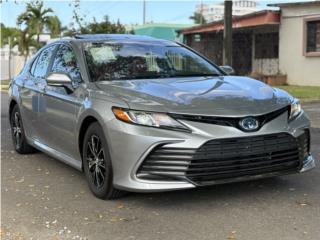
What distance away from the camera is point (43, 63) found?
24.7 feet

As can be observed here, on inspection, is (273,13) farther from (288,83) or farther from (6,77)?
(6,77)

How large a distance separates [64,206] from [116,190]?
0.51m

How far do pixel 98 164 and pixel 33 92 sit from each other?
219 centimetres

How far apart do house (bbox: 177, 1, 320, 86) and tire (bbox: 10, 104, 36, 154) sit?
52.6 ft

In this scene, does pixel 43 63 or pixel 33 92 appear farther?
pixel 43 63

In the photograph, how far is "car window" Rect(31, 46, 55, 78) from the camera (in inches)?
289

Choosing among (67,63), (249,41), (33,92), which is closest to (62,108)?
(67,63)

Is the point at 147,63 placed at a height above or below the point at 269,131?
above

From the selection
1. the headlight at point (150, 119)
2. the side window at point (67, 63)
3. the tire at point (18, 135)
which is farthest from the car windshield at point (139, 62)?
the tire at point (18, 135)

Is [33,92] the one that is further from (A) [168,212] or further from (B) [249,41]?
(B) [249,41]

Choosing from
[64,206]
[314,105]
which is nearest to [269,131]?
[64,206]

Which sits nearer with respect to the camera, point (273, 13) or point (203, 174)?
point (203, 174)

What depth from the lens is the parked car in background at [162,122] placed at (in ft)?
16.0

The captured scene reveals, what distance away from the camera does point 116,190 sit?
5.38 metres
